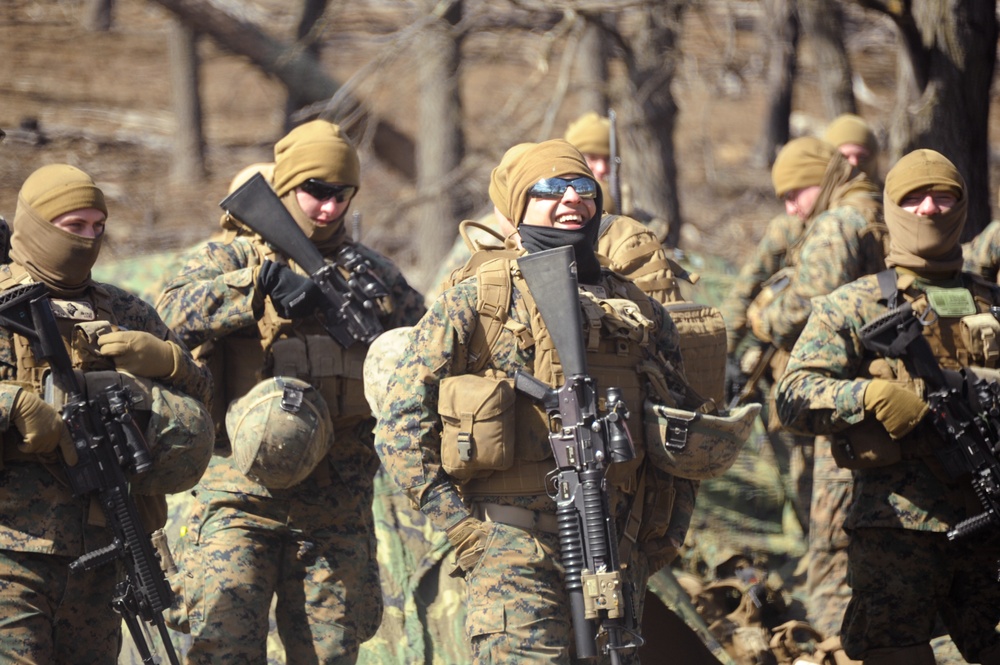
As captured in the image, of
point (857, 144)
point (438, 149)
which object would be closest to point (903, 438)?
point (857, 144)

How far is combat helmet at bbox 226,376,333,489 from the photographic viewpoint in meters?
5.88

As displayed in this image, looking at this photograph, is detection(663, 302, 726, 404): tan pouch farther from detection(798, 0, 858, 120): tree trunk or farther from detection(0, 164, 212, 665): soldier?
detection(798, 0, 858, 120): tree trunk

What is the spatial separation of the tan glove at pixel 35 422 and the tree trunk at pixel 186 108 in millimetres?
13527

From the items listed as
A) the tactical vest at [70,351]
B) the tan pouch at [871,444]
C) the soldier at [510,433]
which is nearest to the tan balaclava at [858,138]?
the tan pouch at [871,444]

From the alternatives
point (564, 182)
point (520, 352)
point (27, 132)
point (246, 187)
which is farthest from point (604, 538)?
point (27, 132)

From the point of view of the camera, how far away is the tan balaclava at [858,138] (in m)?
9.25

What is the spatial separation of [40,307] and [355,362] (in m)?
1.60

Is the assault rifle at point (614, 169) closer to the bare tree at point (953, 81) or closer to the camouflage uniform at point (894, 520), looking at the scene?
the bare tree at point (953, 81)

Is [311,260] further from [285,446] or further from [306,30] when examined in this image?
[306,30]

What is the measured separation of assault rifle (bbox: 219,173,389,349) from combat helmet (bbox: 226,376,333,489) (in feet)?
1.21

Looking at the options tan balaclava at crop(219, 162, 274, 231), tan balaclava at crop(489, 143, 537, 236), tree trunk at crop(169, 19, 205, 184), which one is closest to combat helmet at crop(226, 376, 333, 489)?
tan balaclava at crop(219, 162, 274, 231)

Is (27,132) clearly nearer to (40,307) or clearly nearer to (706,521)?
(706,521)

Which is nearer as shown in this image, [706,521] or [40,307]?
[40,307]

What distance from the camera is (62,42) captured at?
843 inches
